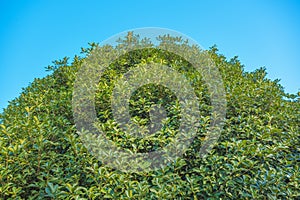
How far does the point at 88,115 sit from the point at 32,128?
632 mm

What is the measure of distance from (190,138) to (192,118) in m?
0.26

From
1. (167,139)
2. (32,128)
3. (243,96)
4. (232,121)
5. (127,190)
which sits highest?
(243,96)

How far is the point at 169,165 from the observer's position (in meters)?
2.59

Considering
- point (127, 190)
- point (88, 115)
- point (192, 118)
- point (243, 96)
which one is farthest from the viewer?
point (243, 96)

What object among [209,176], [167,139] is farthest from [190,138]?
[209,176]

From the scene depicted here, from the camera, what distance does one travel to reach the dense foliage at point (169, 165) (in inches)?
95.3

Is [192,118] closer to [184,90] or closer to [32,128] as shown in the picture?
[184,90]

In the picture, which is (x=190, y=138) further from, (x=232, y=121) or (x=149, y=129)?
(x=232, y=121)

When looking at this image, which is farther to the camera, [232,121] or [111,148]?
[232,121]

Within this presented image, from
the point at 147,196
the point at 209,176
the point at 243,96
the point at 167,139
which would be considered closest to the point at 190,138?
the point at 167,139

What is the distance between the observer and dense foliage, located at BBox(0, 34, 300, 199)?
7.94 feet

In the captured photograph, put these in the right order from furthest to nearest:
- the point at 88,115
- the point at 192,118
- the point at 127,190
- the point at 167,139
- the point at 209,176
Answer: the point at 88,115 → the point at 192,118 → the point at 167,139 → the point at 209,176 → the point at 127,190

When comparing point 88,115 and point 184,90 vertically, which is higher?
point 184,90

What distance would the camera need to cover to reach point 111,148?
271cm
